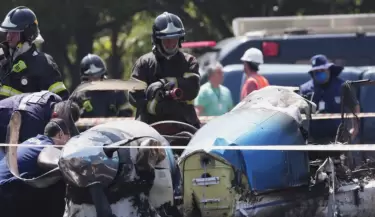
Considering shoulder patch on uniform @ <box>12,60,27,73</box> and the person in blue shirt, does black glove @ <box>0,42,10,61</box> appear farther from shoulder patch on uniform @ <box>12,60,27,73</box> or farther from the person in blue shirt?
the person in blue shirt

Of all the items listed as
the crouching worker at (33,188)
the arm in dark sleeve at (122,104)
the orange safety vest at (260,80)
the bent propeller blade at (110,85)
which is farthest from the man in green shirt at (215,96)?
the crouching worker at (33,188)

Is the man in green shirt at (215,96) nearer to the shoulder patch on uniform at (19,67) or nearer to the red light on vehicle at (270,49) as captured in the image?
the red light on vehicle at (270,49)

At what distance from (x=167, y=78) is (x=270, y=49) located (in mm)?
4607

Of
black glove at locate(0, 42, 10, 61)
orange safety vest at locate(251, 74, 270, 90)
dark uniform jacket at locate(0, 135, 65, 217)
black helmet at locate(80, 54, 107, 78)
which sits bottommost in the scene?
orange safety vest at locate(251, 74, 270, 90)

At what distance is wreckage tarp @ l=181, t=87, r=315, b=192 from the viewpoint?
607cm

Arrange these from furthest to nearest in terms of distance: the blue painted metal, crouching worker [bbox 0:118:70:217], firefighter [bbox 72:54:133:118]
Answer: firefighter [bbox 72:54:133:118], crouching worker [bbox 0:118:70:217], the blue painted metal

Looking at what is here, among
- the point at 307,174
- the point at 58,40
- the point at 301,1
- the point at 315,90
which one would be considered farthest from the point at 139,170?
the point at 301,1

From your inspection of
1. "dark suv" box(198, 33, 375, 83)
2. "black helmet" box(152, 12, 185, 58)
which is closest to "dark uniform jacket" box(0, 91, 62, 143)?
"black helmet" box(152, 12, 185, 58)

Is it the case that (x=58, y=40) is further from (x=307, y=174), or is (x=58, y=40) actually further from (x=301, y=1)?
(x=307, y=174)

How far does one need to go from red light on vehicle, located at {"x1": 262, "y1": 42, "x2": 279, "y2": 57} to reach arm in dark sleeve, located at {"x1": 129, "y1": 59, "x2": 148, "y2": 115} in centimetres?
450

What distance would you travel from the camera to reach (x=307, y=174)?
6.36 meters

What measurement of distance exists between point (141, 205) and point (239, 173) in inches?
22.2

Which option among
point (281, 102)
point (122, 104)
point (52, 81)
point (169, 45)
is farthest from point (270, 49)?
point (281, 102)

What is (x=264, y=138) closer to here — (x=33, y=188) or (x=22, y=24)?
(x=33, y=188)
